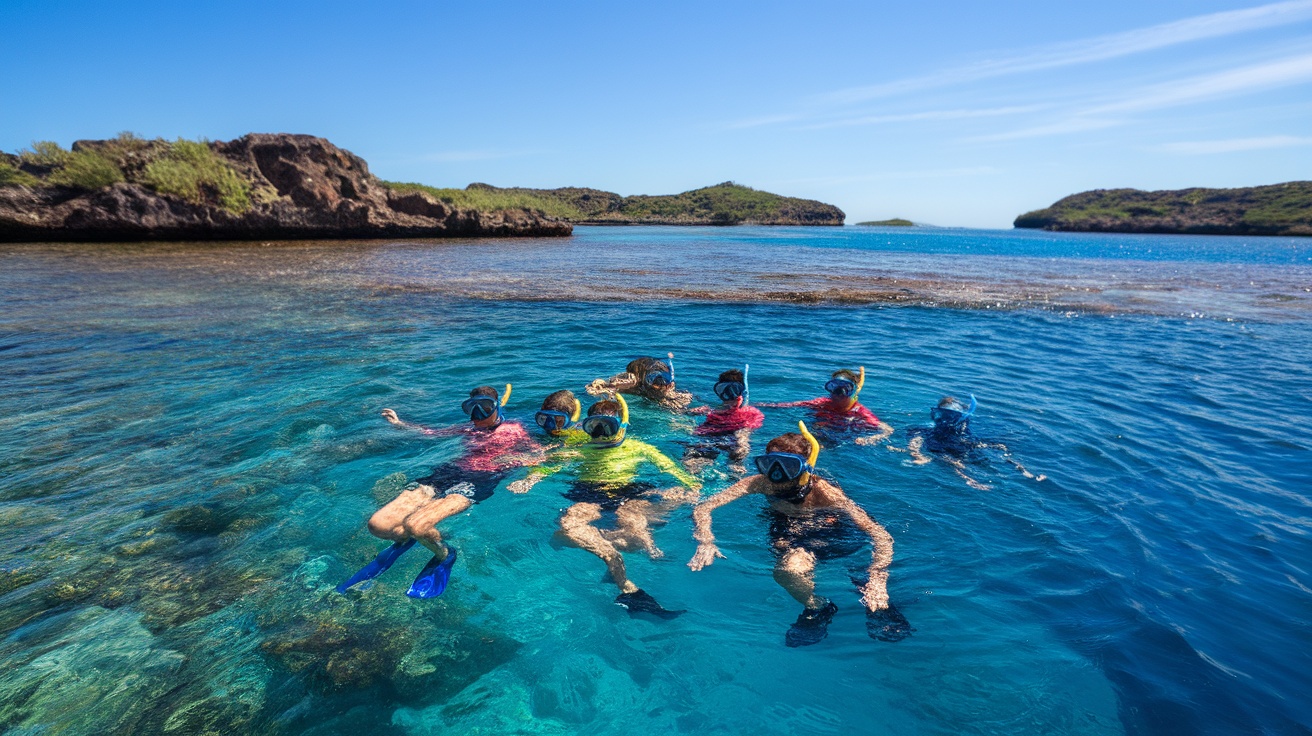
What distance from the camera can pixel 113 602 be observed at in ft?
14.6

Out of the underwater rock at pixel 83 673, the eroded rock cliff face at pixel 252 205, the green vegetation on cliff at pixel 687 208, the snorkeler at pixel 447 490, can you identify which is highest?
the green vegetation on cliff at pixel 687 208

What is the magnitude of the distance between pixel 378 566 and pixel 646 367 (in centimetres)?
501

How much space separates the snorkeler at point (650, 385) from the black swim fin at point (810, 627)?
446 centimetres

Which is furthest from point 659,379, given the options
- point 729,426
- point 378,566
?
point 378,566

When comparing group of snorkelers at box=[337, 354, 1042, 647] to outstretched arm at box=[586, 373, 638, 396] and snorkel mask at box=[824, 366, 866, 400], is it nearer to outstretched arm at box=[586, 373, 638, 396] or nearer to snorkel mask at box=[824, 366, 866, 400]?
snorkel mask at box=[824, 366, 866, 400]

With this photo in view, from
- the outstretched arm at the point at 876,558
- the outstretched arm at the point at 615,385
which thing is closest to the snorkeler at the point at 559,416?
the outstretched arm at the point at 615,385

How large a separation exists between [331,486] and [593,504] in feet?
9.70

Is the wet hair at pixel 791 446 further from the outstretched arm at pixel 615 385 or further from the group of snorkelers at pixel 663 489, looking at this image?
the outstretched arm at pixel 615 385

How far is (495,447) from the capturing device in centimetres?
681

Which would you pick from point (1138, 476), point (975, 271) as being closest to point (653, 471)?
point (1138, 476)

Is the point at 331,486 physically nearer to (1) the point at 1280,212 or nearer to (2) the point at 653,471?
(2) the point at 653,471

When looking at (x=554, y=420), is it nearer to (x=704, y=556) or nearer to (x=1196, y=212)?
(x=704, y=556)

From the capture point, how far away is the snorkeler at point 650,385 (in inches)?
340

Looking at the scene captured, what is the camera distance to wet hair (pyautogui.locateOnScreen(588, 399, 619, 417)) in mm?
6328
